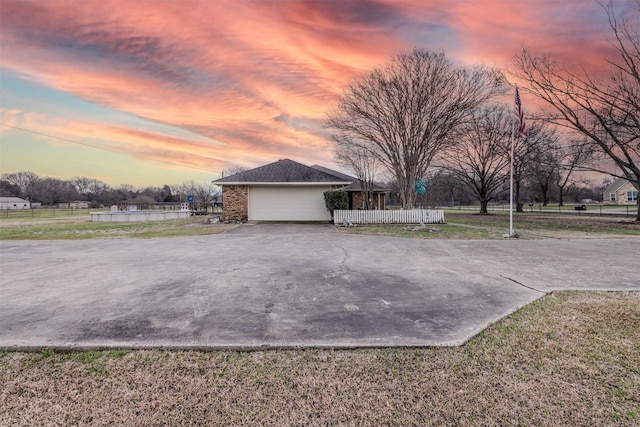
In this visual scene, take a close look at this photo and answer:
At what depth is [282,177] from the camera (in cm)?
1834

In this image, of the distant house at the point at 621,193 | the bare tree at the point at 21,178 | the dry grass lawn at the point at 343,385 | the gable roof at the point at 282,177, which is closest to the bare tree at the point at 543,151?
the gable roof at the point at 282,177

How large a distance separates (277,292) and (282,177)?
14792mm

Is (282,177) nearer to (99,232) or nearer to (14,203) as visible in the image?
(99,232)

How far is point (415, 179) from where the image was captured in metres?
17.9

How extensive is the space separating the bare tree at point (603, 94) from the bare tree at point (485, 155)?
22.6 feet

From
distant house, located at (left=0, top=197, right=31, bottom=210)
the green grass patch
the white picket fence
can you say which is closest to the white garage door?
the white picket fence

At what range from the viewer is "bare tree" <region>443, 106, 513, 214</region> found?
81.6 ft

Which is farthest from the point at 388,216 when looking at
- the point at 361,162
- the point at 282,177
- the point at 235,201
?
the point at 235,201

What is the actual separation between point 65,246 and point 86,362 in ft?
29.9

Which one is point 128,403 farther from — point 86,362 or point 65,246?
point 65,246

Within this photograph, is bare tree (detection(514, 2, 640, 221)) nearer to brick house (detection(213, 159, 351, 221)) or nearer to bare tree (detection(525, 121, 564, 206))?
bare tree (detection(525, 121, 564, 206))

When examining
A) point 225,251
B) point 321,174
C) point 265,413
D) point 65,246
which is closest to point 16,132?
point 65,246

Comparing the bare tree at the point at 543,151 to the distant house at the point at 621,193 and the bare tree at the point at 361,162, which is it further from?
the distant house at the point at 621,193

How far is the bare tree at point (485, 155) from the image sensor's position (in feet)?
81.6
